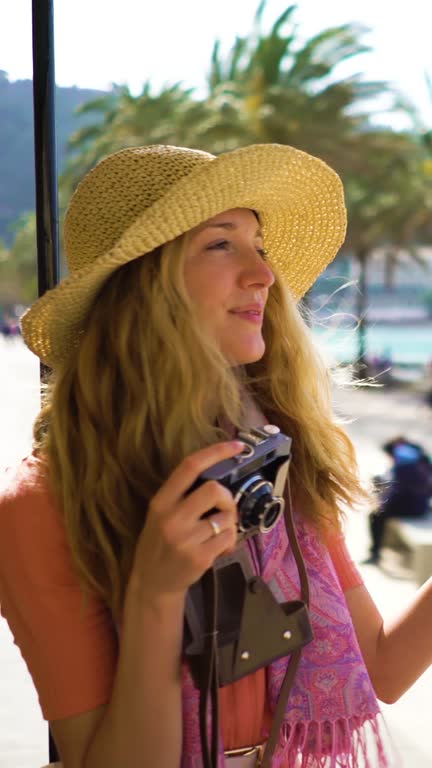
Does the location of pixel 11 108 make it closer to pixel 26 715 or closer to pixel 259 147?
pixel 259 147

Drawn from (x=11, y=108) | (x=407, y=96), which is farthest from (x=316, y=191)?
(x=407, y=96)

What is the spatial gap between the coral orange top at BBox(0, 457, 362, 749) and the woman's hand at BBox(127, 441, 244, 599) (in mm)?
131

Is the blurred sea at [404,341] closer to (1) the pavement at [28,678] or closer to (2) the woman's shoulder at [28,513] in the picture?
(1) the pavement at [28,678]

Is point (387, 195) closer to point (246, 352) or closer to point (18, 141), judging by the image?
point (18, 141)

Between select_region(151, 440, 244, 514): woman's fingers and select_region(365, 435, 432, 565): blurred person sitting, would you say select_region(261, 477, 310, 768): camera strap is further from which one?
select_region(365, 435, 432, 565): blurred person sitting

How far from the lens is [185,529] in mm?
761

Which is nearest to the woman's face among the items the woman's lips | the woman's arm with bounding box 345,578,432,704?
the woman's lips

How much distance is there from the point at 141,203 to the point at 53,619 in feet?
1.45

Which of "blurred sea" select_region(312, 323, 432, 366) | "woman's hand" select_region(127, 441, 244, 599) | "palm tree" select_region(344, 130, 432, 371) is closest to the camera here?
"woman's hand" select_region(127, 441, 244, 599)

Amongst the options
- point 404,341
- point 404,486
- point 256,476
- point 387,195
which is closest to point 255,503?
point 256,476

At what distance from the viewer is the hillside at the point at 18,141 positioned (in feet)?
4.55

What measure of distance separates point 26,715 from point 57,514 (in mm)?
768

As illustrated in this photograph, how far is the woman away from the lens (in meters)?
0.83

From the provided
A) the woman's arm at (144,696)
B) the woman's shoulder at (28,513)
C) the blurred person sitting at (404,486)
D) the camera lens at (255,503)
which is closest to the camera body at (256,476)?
the camera lens at (255,503)
